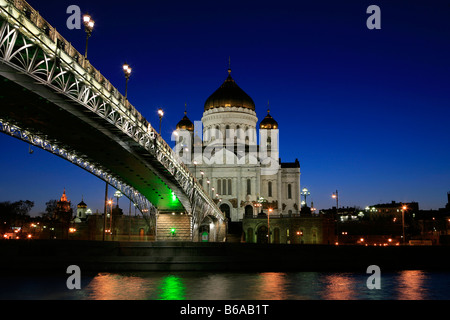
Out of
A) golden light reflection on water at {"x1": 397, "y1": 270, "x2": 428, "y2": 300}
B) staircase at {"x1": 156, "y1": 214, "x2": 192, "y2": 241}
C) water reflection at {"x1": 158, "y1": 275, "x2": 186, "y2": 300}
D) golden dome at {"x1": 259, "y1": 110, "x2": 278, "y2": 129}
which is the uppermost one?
golden dome at {"x1": 259, "y1": 110, "x2": 278, "y2": 129}

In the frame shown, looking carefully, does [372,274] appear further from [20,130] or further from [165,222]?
[165,222]

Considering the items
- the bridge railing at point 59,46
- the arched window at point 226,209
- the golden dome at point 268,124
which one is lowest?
the arched window at point 226,209

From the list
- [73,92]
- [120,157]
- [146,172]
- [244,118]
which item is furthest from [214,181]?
[73,92]

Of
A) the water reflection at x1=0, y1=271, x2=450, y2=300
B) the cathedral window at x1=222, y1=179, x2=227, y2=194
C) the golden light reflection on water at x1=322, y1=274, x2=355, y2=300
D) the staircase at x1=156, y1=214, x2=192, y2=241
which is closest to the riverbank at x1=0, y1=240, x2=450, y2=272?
the water reflection at x1=0, y1=271, x2=450, y2=300

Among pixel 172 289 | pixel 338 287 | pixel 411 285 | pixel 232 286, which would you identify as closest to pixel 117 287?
pixel 172 289

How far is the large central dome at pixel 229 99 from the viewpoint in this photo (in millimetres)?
96875

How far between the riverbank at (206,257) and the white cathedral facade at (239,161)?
4477 centimetres

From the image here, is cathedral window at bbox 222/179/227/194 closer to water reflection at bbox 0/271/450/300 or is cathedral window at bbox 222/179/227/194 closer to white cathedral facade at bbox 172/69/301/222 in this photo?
white cathedral facade at bbox 172/69/301/222

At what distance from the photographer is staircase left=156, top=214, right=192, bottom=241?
202 feet

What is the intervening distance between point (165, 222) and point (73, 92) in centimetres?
4064

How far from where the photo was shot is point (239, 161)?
A: 298ft

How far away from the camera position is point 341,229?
279 ft

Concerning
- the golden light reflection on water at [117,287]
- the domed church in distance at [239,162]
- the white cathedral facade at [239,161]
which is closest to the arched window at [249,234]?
the domed church in distance at [239,162]

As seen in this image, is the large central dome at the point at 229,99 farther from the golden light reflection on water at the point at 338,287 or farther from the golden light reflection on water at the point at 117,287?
the golden light reflection on water at the point at 117,287
